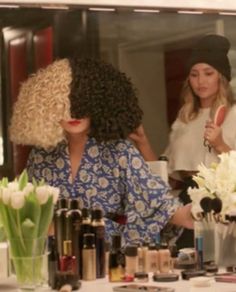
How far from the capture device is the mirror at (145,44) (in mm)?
1713

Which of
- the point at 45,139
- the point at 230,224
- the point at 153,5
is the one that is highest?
the point at 153,5

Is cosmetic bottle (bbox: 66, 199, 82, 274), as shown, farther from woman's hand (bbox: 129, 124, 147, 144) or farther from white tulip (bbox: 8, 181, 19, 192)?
woman's hand (bbox: 129, 124, 147, 144)

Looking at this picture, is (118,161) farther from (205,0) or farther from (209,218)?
(205,0)

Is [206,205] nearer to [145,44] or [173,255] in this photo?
[173,255]

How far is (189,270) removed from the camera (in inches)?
61.5

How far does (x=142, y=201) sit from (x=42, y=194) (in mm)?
374

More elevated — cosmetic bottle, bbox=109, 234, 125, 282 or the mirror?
the mirror

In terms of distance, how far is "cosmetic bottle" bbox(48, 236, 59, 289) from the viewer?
1.45 metres

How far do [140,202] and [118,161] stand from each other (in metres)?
0.13

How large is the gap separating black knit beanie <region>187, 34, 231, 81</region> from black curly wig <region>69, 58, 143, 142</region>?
0.21 metres

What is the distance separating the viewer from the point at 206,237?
1649 millimetres

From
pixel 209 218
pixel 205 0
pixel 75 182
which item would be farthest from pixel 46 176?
pixel 205 0

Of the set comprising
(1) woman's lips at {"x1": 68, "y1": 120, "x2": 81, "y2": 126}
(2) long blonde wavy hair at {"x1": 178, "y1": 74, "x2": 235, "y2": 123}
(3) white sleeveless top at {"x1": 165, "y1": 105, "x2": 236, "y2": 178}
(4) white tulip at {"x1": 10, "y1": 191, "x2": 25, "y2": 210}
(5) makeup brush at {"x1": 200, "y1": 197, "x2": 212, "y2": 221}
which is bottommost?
(5) makeup brush at {"x1": 200, "y1": 197, "x2": 212, "y2": 221}

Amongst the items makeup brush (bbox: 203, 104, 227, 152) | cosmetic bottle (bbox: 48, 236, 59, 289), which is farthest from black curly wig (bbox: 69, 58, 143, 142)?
cosmetic bottle (bbox: 48, 236, 59, 289)
